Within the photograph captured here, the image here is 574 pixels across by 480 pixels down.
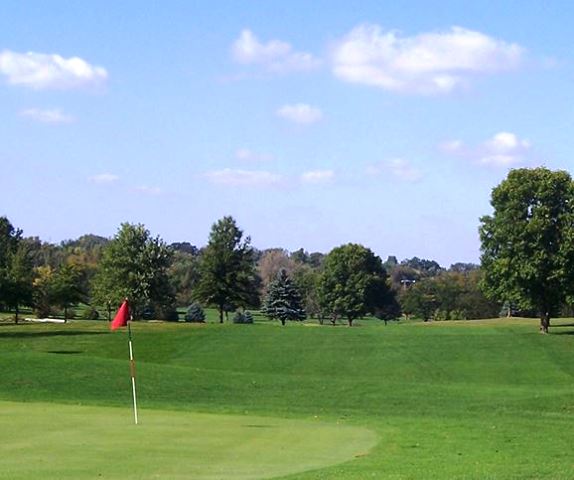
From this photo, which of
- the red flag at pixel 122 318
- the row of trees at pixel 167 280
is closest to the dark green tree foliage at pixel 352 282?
the row of trees at pixel 167 280

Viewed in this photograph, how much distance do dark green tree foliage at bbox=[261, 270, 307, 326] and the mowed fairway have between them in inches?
1475

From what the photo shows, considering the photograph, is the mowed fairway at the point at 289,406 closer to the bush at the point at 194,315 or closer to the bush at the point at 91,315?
the bush at the point at 91,315

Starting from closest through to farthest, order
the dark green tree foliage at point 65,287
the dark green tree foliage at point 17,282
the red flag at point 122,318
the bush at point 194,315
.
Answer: the red flag at point 122,318, the dark green tree foliage at point 17,282, the dark green tree foliage at point 65,287, the bush at point 194,315

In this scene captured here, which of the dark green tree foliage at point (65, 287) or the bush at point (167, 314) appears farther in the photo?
the bush at point (167, 314)

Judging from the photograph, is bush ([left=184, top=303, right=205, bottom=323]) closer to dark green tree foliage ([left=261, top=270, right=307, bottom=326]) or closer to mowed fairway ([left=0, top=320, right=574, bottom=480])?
dark green tree foliage ([left=261, top=270, right=307, bottom=326])

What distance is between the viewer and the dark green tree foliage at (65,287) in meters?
85.9

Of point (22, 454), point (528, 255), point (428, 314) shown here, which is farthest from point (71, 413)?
point (428, 314)

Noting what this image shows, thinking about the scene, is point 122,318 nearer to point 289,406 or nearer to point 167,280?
point 289,406

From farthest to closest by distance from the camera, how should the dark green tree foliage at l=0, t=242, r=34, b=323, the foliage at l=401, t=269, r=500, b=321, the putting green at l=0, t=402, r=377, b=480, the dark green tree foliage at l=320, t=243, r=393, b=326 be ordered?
the foliage at l=401, t=269, r=500, b=321 → the dark green tree foliage at l=320, t=243, r=393, b=326 → the dark green tree foliage at l=0, t=242, r=34, b=323 → the putting green at l=0, t=402, r=377, b=480

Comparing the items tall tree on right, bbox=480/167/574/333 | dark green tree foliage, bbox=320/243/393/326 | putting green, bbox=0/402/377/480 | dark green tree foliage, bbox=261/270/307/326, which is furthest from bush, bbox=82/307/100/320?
putting green, bbox=0/402/377/480

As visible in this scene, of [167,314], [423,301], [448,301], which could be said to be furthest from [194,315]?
[423,301]

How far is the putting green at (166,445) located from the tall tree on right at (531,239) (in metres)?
40.0

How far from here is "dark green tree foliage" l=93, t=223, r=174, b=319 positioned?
80500mm

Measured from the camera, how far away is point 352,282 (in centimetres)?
11075
